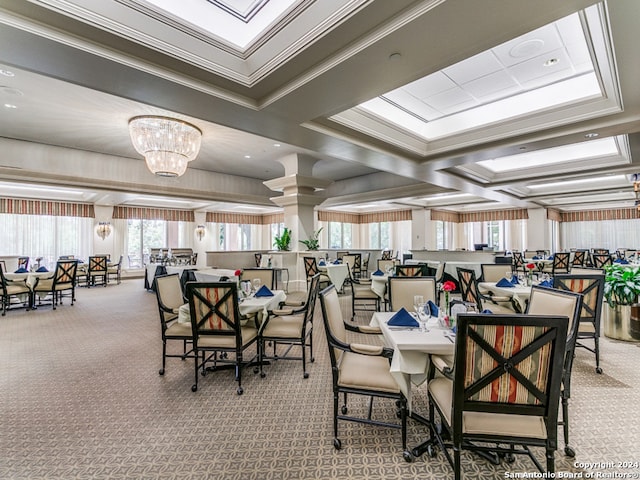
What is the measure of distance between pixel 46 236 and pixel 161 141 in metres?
9.46

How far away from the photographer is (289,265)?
7.12 metres

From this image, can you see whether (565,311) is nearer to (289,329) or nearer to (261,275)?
(289,329)

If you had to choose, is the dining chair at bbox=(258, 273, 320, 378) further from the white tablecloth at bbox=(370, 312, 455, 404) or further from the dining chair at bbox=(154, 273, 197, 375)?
the white tablecloth at bbox=(370, 312, 455, 404)

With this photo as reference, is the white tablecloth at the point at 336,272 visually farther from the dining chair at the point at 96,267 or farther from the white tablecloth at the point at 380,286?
the dining chair at the point at 96,267

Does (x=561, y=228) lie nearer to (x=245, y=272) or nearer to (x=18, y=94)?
(x=245, y=272)

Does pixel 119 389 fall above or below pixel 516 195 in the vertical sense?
below

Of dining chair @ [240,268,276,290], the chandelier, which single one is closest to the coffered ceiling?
the chandelier

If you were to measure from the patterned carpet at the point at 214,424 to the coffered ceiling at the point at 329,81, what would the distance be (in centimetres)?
277

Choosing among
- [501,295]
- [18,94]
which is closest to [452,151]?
[501,295]

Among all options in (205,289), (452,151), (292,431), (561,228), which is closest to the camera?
(292,431)

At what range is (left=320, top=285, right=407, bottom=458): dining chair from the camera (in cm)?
193

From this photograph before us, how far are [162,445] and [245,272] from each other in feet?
7.96

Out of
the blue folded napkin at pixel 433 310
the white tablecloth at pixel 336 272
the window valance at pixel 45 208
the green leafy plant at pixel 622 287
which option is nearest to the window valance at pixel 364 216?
the white tablecloth at pixel 336 272

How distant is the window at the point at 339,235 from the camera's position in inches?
611
